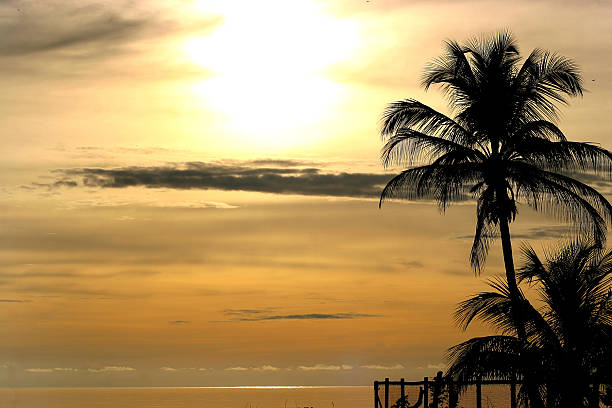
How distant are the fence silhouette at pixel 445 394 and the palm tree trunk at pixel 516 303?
0.80 m

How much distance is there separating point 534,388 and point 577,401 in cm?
129

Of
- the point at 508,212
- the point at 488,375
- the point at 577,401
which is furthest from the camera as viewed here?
the point at 508,212

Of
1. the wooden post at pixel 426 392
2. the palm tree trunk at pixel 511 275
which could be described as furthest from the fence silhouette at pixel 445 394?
the palm tree trunk at pixel 511 275

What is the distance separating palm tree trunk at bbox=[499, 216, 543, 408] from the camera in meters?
28.1

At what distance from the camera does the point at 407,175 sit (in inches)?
1300

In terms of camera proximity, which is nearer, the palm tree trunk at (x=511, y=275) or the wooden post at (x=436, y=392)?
the palm tree trunk at (x=511, y=275)

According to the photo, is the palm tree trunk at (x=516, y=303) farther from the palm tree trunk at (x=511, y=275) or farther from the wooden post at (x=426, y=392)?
the wooden post at (x=426, y=392)

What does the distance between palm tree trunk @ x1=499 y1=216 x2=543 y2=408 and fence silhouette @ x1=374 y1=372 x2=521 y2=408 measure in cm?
80

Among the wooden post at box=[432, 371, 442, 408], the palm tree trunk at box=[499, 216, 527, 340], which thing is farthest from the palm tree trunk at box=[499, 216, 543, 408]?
the wooden post at box=[432, 371, 442, 408]

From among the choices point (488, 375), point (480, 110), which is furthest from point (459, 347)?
point (480, 110)

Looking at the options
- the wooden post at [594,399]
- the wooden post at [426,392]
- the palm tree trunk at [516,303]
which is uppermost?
the palm tree trunk at [516,303]

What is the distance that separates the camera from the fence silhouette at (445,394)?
2912 centimetres

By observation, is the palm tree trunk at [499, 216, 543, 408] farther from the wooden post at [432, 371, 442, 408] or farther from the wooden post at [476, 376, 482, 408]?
the wooden post at [432, 371, 442, 408]

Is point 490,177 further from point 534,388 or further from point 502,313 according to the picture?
point 534,388
